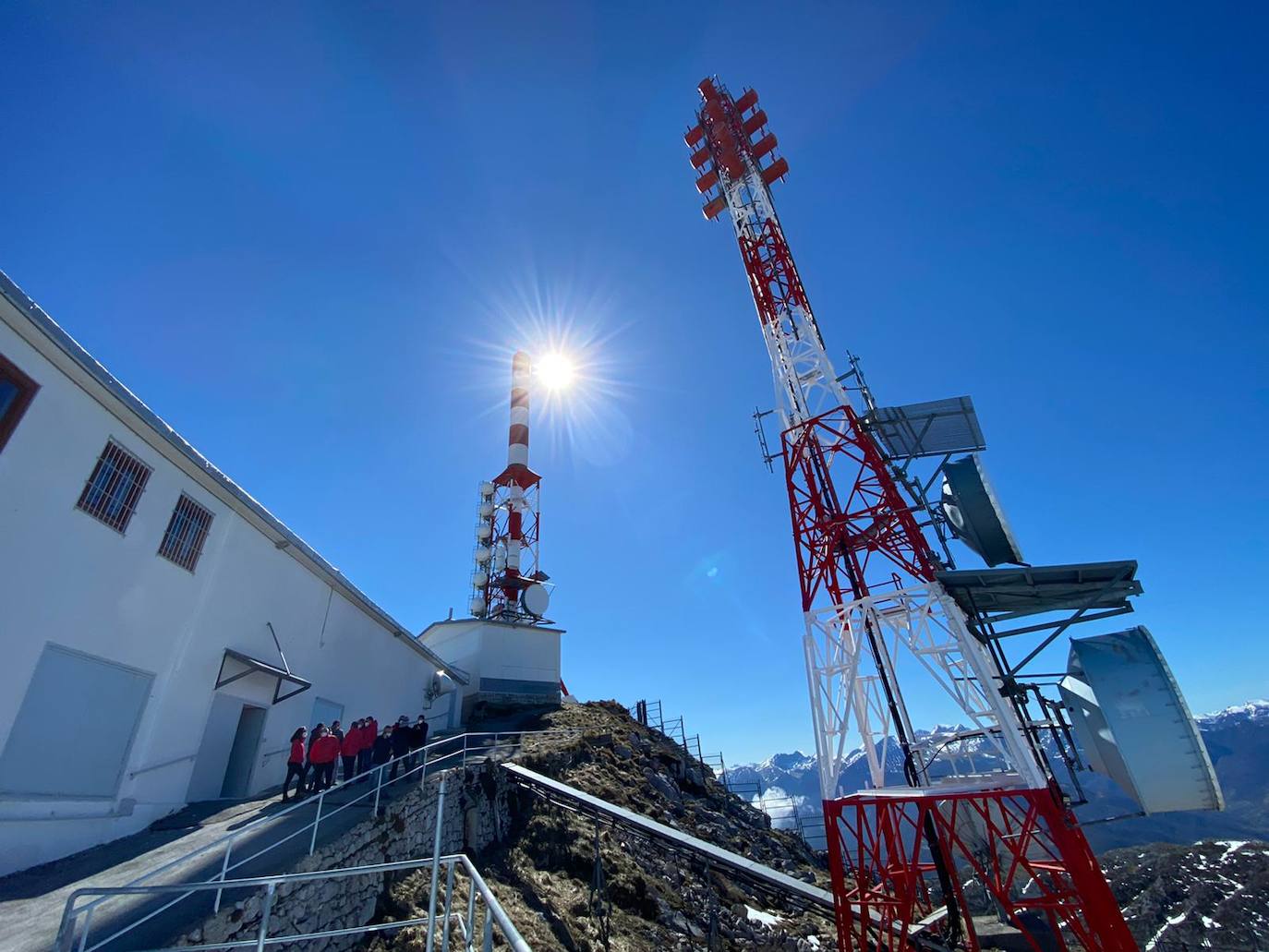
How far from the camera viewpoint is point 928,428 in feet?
46.1

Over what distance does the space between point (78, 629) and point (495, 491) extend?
2663cm

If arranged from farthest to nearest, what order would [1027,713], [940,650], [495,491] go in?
[495,491] → [940,650] → [1027,713]

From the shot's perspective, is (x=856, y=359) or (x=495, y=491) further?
(x=495, y=491)

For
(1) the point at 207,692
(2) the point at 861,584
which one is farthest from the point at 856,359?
(1) the point at 207,692

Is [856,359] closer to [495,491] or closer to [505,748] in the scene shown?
[505,748]

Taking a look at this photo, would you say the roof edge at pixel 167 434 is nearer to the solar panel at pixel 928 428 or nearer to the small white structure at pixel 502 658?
the small white structure at pixel 502 658

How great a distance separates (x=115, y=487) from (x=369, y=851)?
8.09 metres

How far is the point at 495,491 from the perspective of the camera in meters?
36.5

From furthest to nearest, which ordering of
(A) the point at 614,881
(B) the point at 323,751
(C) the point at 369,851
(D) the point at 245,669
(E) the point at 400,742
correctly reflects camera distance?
(E) the point at 400,742 < (D) the point at 245,669 < (A) the point at 614,881 < (B) the point at 323,751 < (C) the point at 369,851

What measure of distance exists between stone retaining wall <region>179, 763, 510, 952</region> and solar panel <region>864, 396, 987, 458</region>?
1234cm

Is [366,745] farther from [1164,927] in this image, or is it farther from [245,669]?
[1164,927]

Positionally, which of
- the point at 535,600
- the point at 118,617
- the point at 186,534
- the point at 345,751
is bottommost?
the point at 345,751

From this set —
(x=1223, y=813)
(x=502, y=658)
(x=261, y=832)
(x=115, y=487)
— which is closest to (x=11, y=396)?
(x=115, y=487)

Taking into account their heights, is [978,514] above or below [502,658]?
below
